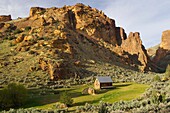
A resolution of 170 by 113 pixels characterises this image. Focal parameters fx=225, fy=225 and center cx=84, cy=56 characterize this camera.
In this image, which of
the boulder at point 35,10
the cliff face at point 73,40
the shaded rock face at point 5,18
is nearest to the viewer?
the cliff face at point 73,40

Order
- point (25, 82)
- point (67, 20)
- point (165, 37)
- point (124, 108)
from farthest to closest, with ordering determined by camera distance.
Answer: point (165, 37), point (67, 20), point (25, 82), point (124, 108)

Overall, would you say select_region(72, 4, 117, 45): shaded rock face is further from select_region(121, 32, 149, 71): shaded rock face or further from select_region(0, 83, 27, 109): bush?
select_region(0, 83, 27, 109): bush

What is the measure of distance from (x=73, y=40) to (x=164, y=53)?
67.7m

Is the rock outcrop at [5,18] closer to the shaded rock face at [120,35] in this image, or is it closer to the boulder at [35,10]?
the boulder at [35,10]

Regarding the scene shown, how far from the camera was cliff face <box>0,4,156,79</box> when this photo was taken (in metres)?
64.3

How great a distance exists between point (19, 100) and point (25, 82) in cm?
1496

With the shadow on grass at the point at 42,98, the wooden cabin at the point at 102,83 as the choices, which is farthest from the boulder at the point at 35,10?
the wooden cabin at the point at 102,83

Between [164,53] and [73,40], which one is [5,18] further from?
[164,53]

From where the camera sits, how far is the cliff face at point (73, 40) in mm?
64288

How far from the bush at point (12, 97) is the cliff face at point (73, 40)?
1804cm

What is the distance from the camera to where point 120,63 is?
87.9 metres

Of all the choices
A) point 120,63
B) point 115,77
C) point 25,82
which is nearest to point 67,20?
point 120,63

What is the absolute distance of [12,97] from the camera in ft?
117

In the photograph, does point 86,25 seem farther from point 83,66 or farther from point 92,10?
point 83,66
